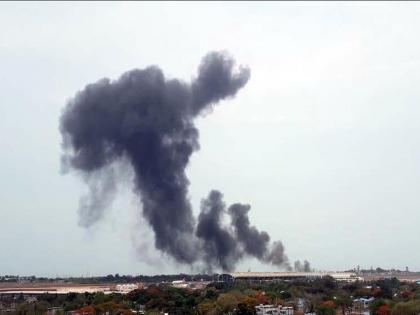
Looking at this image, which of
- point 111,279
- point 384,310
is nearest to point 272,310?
point 384,310

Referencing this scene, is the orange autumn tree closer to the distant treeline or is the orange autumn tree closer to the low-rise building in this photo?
the low-rise building

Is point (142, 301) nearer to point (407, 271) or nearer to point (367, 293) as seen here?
point (367, 293)

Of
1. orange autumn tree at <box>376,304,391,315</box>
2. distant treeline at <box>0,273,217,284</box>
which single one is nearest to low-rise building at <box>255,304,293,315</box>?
orange autumn tree at <box>376,304,391,315</box>

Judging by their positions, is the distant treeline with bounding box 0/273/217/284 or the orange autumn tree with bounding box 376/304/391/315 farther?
the distant treeline with bounding box 0/273/217/284

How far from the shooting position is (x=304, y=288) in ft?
198

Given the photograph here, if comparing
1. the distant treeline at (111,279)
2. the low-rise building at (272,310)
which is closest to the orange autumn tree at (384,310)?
the low-rise building at (272,310)

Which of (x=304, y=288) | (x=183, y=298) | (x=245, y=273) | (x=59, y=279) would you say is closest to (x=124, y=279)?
(x=59, y=279)

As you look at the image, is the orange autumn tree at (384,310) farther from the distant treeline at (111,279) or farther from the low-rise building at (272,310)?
the distant treeline at (111,279)

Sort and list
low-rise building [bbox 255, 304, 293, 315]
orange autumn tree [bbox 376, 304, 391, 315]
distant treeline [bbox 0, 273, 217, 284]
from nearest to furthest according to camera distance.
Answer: orange autumn tree [bbox 376, 304, 391, 315], low-rise building [bbox 255, 304, 293, 315], distant treeline [bbox 0, 273, 217, 284]

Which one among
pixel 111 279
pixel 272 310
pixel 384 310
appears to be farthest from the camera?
pixel 111 279

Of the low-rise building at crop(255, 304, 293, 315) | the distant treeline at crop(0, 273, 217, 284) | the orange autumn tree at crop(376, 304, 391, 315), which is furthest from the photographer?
the distant treeline at crop(0, 273, 217, 284)

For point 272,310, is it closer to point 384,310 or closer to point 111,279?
point 384,310

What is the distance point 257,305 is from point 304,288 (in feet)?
54.6

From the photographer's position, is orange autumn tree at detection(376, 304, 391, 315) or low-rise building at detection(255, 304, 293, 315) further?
Answer: low-rise building at detection(255, 304, 293, 315)
